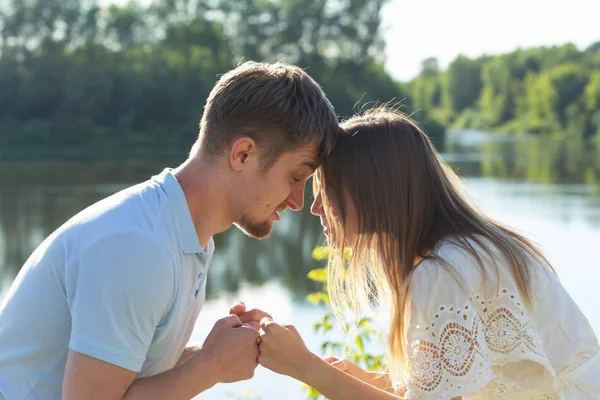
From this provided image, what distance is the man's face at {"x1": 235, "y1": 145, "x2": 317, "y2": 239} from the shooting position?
7.38 feet

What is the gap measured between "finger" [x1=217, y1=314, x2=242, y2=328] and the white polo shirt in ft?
0.48

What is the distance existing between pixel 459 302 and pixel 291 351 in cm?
48

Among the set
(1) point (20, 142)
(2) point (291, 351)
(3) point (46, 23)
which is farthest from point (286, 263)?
(3) point (46, 23)

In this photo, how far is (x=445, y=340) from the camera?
85.7 inches

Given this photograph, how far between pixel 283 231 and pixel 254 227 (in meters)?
13.7

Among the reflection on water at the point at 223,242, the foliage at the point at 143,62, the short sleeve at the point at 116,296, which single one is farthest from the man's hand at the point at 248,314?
the foliage at the point at 143,62

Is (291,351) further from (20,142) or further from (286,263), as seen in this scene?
(20,142)

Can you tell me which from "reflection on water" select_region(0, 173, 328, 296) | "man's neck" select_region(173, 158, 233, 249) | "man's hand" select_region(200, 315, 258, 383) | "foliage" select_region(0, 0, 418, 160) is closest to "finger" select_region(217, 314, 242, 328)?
"man's hand" select_region(200, 315, 258, 383)

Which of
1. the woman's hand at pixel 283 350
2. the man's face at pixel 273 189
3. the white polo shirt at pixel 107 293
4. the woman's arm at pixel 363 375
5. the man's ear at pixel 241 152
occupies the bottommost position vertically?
the woman's arm at pixel 363 375

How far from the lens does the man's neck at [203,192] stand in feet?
7.10

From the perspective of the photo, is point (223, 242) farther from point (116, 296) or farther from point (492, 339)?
point (116, 296)

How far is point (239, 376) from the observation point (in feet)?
7.17

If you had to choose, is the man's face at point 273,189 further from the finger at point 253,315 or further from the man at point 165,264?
the finger at point 253,315

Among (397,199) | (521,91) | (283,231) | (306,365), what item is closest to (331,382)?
(306,365)
